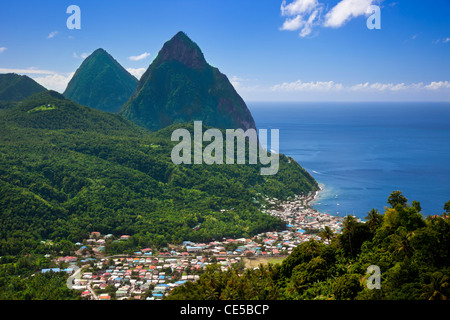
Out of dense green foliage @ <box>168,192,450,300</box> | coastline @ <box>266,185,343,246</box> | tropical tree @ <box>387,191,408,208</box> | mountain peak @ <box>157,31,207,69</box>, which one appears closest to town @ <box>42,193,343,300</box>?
coastline @ <box>266,185,343,246</box>

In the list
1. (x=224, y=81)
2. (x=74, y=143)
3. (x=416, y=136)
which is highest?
(x=224, y=81)

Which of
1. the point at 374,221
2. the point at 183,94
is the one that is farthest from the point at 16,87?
the point at 374,221

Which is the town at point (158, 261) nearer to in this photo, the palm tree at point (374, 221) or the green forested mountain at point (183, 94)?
the palm tree at point (374, 221)

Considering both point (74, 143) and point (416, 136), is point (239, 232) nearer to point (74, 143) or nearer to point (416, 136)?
point (74, 143)

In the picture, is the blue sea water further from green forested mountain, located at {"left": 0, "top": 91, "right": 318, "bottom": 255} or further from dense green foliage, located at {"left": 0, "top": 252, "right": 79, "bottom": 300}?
dense green foliage, located at {"left": 0, "top": 252, "right": 79, "bottom": 300}

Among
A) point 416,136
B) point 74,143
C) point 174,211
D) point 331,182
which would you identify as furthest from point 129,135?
point 416,136

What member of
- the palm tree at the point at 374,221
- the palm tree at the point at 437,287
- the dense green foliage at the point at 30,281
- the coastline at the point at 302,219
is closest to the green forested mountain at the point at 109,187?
the coastline at the point at 302,219
